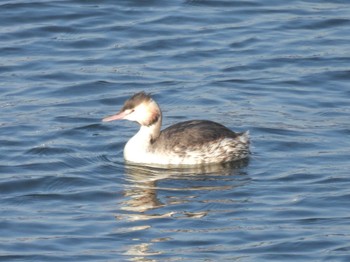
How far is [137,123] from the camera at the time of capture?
658 inches

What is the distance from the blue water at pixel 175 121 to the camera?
12422mm

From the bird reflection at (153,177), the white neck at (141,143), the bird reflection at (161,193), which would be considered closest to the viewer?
the bird reflection at (161,193)

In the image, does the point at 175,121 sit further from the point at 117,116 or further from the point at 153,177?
the point at 153,177

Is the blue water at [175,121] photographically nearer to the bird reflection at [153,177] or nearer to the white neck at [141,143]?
the bird reflection at [153,177]

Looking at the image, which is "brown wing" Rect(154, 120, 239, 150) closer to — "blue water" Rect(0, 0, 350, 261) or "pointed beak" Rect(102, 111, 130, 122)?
"blue water" Rect(0, 0, 350, 261)

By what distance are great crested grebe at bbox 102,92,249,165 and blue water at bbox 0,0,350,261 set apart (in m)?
0.20

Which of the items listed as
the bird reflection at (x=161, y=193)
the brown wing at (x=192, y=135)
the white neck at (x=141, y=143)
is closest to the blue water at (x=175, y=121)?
the bird reflection at (x=161, y=193)

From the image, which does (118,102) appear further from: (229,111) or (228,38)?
(228,38)

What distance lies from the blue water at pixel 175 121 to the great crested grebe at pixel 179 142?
0.20 meters

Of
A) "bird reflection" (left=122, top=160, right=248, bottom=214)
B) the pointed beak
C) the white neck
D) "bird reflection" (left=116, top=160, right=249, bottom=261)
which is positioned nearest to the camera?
"bird reflection" (left=116, top=160, right=249, bottom=261)

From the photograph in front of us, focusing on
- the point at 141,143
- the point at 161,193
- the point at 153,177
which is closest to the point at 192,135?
the point at 141,143

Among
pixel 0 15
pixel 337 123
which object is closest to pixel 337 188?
pixel 337 123

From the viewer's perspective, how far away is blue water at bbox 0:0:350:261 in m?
12.4

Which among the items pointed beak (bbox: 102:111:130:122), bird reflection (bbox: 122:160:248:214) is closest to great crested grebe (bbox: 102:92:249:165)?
Result: pointed beak (bbox: 102:111:130:122)
